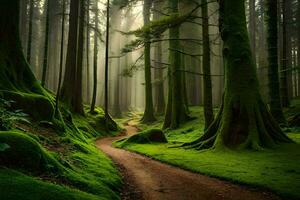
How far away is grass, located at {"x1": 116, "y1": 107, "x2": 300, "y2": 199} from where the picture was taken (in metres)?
8.42

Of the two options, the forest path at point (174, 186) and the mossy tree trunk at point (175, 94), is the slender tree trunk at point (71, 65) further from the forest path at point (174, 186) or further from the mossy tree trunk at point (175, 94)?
the forest path at point (174, 186)

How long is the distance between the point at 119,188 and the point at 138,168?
2831 mm

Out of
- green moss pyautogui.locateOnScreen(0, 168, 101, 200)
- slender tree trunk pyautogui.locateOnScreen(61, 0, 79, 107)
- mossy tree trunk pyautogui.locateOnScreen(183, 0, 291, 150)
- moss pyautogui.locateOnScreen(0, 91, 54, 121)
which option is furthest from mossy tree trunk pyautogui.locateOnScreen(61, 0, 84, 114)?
green moss pyautogui.locateOnScreen(0, 168, 101, 200)

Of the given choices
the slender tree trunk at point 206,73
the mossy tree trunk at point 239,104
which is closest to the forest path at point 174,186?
the mossy tree trunk at point 239,104

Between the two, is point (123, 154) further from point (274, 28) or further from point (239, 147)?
point (274, 28)

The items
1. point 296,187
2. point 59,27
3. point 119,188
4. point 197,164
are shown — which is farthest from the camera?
point 59,27

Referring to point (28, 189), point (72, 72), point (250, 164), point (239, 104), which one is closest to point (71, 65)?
point (72, 72)

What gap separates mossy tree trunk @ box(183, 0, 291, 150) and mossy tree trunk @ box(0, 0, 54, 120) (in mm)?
6322

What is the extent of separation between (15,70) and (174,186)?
855 cm

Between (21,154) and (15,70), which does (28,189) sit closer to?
(21,154)

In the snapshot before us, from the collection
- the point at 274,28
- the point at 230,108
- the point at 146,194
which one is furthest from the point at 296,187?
the point at 274,28

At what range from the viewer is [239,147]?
12656 mm

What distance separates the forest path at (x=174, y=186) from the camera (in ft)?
25.9

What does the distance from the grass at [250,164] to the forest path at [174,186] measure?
308 millimetres
